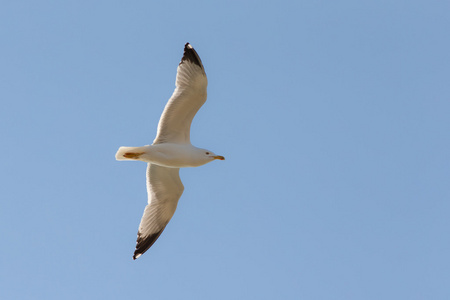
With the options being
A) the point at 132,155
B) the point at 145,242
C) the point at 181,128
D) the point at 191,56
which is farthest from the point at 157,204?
the point at 191,56

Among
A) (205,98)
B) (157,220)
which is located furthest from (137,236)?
(205,98)

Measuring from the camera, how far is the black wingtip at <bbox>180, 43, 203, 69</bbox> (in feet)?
37.4

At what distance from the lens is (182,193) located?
12.6 meters

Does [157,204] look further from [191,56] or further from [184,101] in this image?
[191,56]

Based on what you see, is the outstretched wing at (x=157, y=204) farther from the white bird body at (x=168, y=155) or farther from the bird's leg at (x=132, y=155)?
the bird's leg at (x=132, y=155)

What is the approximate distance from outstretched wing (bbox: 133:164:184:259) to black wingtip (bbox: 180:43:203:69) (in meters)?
2.16

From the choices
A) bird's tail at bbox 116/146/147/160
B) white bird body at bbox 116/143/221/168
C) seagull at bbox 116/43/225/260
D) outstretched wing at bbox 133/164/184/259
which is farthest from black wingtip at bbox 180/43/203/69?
outstretched wing at bbox 133/164/184/259

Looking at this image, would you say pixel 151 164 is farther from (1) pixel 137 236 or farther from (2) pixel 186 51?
(2) pixel 186 51

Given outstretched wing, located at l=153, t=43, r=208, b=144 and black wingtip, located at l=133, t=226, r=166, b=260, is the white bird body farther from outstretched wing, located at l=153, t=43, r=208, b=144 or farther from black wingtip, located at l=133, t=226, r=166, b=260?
black wingtip, located at l=133, t=226, r=166, b=260

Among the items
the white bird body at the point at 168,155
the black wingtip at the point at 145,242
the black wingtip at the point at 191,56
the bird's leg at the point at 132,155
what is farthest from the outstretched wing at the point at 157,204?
the black wingtip at the point at 191,56

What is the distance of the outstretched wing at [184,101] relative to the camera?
11.4m

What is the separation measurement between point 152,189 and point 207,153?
152 cm

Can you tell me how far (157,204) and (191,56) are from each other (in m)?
2.94

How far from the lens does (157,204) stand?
12.7 meters
